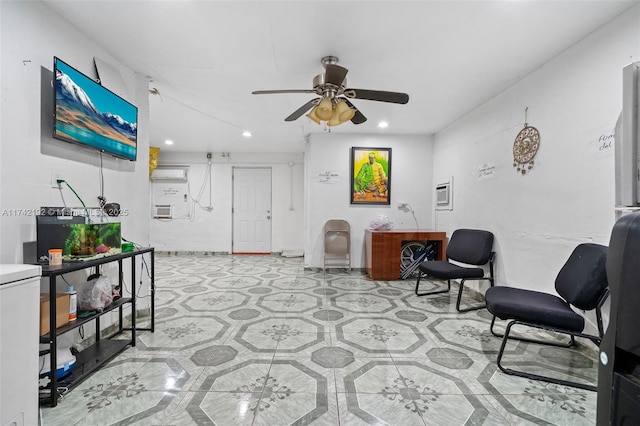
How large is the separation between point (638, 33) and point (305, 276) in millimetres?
4141

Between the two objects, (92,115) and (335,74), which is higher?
(335,74)

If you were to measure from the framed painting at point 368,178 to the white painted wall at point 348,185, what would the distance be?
0.09m

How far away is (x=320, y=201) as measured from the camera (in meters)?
4.83

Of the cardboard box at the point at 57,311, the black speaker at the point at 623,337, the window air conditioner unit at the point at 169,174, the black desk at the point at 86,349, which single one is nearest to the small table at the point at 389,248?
the black desk at the point at 86,349

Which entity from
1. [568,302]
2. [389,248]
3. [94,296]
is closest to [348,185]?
[389,248]

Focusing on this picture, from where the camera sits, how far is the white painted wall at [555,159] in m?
1.94

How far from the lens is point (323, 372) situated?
5.96 feet

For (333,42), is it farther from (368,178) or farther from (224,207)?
(224,207)

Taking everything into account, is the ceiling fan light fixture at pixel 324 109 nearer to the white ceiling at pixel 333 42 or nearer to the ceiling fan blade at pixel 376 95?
the ceiling fan blade at pixel 376 95

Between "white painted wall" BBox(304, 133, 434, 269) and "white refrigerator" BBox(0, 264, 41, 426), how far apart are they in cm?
376

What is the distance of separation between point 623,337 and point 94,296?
2587 mm

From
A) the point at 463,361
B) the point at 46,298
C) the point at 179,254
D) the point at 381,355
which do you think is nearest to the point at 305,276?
the point at 381,355

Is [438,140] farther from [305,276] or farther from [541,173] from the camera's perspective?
[305,276]

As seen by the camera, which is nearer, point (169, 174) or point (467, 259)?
point (467, 259)
